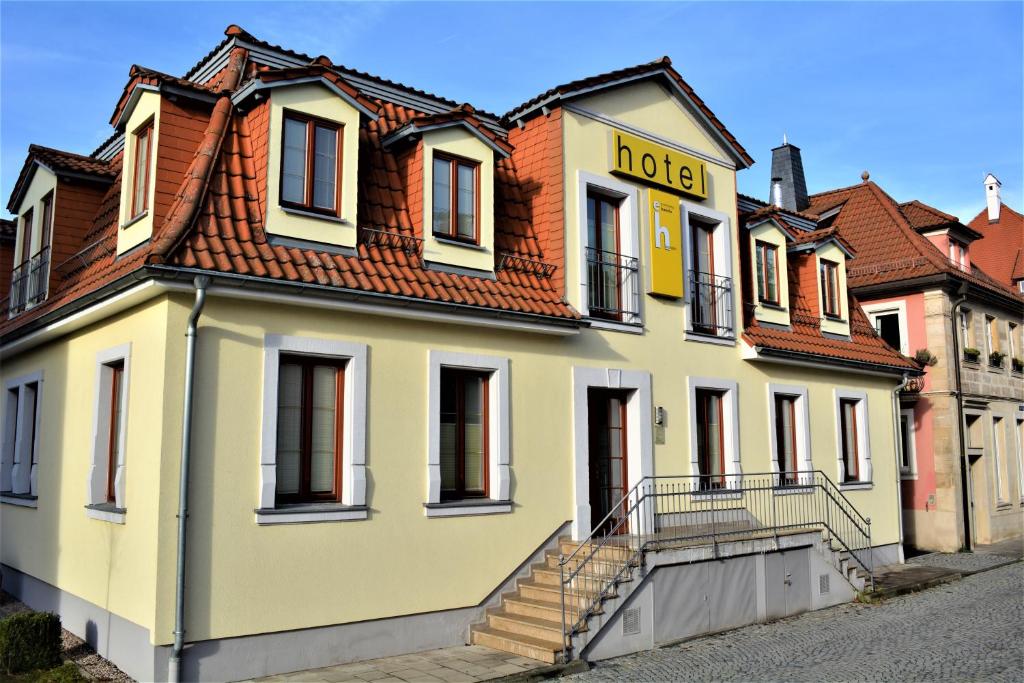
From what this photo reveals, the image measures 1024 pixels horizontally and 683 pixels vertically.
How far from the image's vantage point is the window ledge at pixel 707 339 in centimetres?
1366

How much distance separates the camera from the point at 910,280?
21.5 metres

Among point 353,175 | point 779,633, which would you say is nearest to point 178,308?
point 353,175

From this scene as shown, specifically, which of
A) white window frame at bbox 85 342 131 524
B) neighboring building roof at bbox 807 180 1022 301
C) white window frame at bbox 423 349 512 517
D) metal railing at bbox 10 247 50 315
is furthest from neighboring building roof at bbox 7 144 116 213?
neighboring building roof at bbox 807 180 1022 301

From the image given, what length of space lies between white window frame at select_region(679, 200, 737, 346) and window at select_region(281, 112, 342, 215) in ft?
20.6

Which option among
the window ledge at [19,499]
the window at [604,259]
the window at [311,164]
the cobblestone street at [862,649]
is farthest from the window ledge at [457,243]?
the window ledge at [19,499]

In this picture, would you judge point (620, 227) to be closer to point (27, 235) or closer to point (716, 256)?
point (716, 256)

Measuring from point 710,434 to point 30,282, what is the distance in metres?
10.8

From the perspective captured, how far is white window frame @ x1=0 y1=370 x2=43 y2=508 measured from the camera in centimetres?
1195

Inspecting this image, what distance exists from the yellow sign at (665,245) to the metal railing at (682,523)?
3.01 m

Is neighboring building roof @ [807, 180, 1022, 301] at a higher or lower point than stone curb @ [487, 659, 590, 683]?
A: higher

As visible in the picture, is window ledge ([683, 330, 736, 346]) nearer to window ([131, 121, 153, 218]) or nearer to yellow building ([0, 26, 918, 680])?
yellow building ([0, 26, 918, 680])

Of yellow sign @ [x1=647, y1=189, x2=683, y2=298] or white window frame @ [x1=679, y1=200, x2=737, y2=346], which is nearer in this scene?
yellow sign @ [x1=647, y1=189, x2=683, y2=298]

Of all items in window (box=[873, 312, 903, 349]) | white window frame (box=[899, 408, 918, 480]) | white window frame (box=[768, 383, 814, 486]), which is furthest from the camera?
window (box=[873, 312, 903, 349])

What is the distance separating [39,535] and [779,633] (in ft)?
33.6
